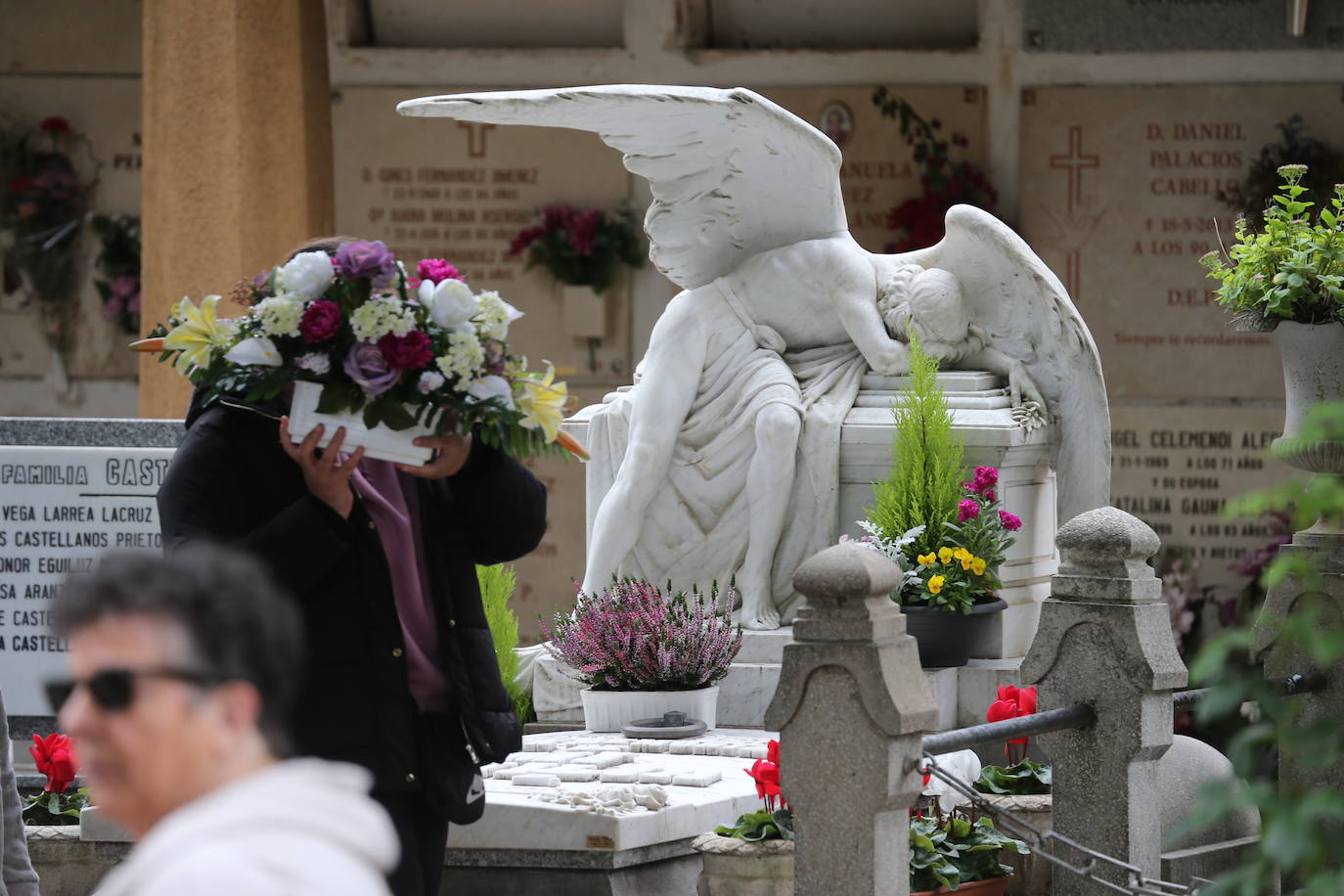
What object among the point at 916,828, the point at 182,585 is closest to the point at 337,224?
the point at 916,828

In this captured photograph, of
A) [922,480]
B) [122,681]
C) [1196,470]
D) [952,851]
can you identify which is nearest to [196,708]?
[122,681]

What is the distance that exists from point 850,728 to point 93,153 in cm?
913

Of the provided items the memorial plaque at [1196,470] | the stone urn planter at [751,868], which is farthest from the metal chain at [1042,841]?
the memorial plaque at [1196,470]

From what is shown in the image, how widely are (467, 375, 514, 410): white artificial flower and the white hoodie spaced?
1929mm

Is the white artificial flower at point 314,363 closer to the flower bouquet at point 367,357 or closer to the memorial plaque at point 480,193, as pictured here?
the flower bouquet at point 367,357

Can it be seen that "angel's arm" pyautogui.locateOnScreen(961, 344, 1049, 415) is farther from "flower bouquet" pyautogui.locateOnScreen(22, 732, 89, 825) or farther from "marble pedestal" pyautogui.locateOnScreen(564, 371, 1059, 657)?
"flower bouquet" pyautogui.locateOnScreen(22, 732, 89, 825)

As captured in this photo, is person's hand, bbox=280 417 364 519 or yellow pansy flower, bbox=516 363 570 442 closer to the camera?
person's hand, bbox=280 417 364 519

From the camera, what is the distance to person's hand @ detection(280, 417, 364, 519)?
10.9ft

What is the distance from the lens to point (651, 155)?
757 centimetres

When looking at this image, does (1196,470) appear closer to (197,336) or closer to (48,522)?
(48,522)

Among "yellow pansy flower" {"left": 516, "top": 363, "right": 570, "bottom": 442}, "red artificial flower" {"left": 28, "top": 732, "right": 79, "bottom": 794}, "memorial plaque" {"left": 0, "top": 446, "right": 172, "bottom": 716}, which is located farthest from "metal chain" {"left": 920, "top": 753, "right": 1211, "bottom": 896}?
"memorial plaque" {"left": 0, "top": 446, "right": 172, "bottom": 716}

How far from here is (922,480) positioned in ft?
23.1

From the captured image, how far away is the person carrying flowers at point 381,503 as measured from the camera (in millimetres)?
3330

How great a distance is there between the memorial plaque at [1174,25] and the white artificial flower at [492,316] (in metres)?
7.94
